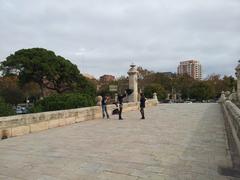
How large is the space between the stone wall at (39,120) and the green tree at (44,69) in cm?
2840

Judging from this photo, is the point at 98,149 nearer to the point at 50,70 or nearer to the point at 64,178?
the point at 64,178

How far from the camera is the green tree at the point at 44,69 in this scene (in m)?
40.1

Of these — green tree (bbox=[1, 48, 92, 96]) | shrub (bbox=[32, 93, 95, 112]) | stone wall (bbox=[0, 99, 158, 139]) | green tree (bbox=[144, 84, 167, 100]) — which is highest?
green tree (bbox=[1, 48, 92, 96])

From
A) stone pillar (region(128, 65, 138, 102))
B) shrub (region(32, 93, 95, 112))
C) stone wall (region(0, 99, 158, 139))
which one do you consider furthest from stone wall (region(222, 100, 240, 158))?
stone pillar (region(128, 65, 138, 102))

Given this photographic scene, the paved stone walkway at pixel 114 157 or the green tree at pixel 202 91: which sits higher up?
the green tree at pixel 202 91

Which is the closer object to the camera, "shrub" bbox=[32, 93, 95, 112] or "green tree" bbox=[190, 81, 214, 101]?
"shrub" bbox=[32, 93, 95, 112]

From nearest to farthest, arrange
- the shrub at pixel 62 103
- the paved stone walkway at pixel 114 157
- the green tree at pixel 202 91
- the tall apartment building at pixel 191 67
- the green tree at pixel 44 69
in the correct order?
the paved stone walkway at pixel 114 157, the shrub at pixel 62 103, the green tree at pixel 44 69, the green tree at pixel 202 91, the tall apartment building at pixel 191 67

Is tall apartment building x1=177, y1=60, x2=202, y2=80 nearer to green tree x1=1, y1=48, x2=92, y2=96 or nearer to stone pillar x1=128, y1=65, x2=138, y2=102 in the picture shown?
green tree x1=1, y1=48, x2=92, y2=96

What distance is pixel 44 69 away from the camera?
39812 mm

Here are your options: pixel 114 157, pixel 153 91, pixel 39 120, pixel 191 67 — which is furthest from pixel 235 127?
pixel 191 67

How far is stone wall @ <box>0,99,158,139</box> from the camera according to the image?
8570 mm

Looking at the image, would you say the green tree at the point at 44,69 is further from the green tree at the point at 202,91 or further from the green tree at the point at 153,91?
the green tree at the point at 202,91

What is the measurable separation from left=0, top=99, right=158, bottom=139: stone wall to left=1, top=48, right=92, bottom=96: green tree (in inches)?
1118

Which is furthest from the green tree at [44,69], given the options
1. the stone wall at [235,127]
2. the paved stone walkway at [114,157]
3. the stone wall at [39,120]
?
the stone wall at [235,127]
